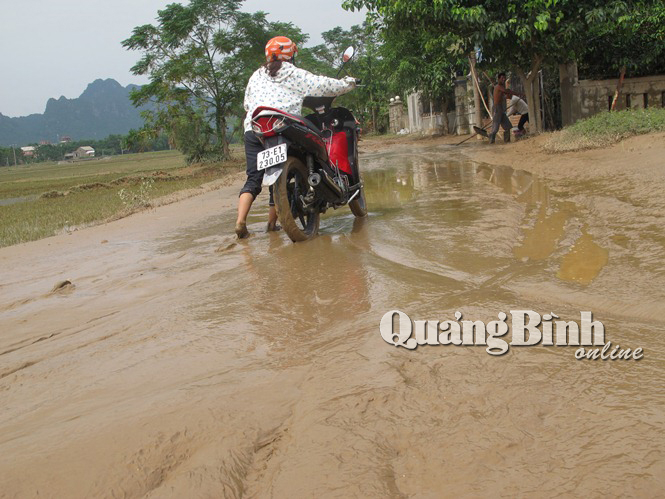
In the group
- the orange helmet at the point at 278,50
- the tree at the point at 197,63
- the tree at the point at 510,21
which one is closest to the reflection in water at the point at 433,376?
the orange helmet at the point at 278,50

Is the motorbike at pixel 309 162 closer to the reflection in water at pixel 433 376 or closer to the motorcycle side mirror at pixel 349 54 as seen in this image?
the motorcycle side mirror at pixel 349 54

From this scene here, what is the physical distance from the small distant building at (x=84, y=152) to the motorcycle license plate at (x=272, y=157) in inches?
3578

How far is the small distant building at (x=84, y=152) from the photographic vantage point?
88.8 metres

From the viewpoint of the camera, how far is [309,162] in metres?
4.99

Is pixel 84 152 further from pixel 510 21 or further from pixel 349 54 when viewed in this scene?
pixel 349 54

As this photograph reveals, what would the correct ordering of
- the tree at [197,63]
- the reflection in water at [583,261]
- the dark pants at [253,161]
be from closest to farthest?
the reflection in water at [583,261]
the dark pants at [253,161]
the tree at [197,63]

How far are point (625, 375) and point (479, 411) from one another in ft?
1.75

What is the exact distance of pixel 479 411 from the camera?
5.86ft

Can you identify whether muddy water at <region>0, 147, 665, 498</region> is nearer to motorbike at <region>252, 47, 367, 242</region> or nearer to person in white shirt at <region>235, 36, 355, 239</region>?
motorbike at <region>252, 47, 367, 242</region>

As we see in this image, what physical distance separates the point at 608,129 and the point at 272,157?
6646 mm

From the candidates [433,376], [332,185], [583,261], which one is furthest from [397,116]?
[433,376]

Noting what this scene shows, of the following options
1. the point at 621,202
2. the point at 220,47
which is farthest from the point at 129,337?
the point at 220,47

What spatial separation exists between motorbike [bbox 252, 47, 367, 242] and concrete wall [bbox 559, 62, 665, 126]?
8650mm

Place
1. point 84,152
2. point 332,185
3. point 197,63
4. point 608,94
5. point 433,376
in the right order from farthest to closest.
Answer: point 84,152 < point 197,63 < point 608,94 < point 332,185 < point 433,376
